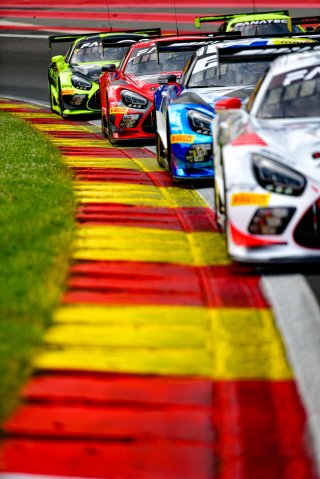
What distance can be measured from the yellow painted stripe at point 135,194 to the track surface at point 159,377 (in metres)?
1.54

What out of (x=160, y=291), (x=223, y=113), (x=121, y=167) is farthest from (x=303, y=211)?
(x=121, y=167)

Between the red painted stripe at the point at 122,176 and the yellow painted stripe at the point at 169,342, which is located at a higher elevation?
the yellow painted stripe at the point at 169,342

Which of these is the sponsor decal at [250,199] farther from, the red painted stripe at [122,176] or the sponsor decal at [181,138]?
the red painted stripe at [122,176]

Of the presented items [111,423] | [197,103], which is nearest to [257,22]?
[197,103]

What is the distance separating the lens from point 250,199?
22.5ft

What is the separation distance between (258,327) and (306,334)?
0.29 metres

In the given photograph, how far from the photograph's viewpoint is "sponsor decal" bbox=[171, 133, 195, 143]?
10469mm

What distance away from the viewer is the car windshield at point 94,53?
757 inches

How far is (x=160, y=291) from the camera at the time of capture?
6555mm

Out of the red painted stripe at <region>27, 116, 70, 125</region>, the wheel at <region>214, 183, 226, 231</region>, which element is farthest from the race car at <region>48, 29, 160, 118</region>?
the wheel at <region>214, 183, 226, 231</region>

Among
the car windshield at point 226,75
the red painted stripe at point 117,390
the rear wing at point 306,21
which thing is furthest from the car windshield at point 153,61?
the red painted stripe at point 117,390

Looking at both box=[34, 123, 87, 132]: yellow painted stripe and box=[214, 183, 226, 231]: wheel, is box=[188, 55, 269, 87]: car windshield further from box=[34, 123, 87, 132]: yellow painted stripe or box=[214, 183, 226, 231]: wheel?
box=[34, 123, 87, 132]: yellow painted stripe

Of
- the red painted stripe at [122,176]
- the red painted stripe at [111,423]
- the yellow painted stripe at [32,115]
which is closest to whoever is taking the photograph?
the red painted stripe at [111,423]

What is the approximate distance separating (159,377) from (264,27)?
14471 mm
